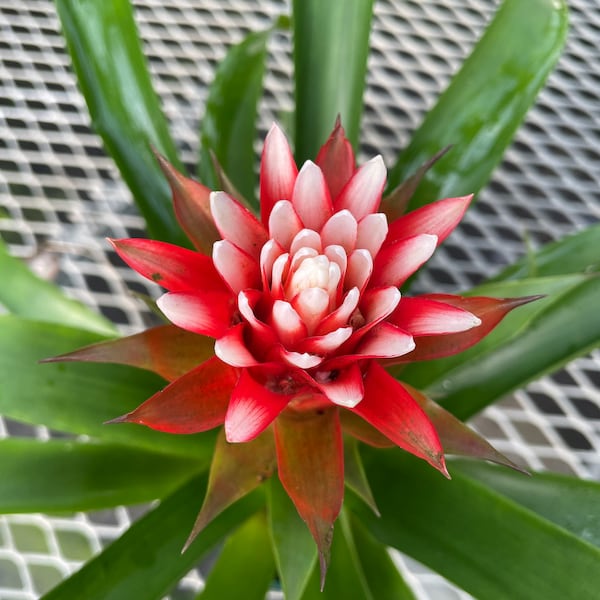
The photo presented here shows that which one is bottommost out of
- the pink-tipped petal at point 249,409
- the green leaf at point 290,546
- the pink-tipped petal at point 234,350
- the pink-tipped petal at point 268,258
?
the green leaf at point 290,546

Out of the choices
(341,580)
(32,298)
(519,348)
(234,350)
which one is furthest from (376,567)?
(32,298)

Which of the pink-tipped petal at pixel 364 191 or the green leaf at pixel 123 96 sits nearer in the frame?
the pink-tipped petal at pixel 364 191

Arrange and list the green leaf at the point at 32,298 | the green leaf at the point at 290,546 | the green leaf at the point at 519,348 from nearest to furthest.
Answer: the green leaf at the point at 290,546 → the green leaf at the point at 519,348 → the green leaf at the point at 32,298

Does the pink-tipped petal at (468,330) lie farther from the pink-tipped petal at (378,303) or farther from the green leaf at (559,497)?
the green leaf at (559,497)

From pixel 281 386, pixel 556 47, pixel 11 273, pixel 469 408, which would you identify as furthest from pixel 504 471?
pixel 11 273

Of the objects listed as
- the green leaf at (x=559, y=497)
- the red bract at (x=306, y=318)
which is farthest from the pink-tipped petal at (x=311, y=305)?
the green leaf at (x=559, y=497)

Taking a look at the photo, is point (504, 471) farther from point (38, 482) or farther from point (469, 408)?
point (38, 482)

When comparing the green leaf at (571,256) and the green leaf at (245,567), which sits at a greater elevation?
the green leaf at (571,256)

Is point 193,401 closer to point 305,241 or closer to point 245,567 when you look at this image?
point 305,241
